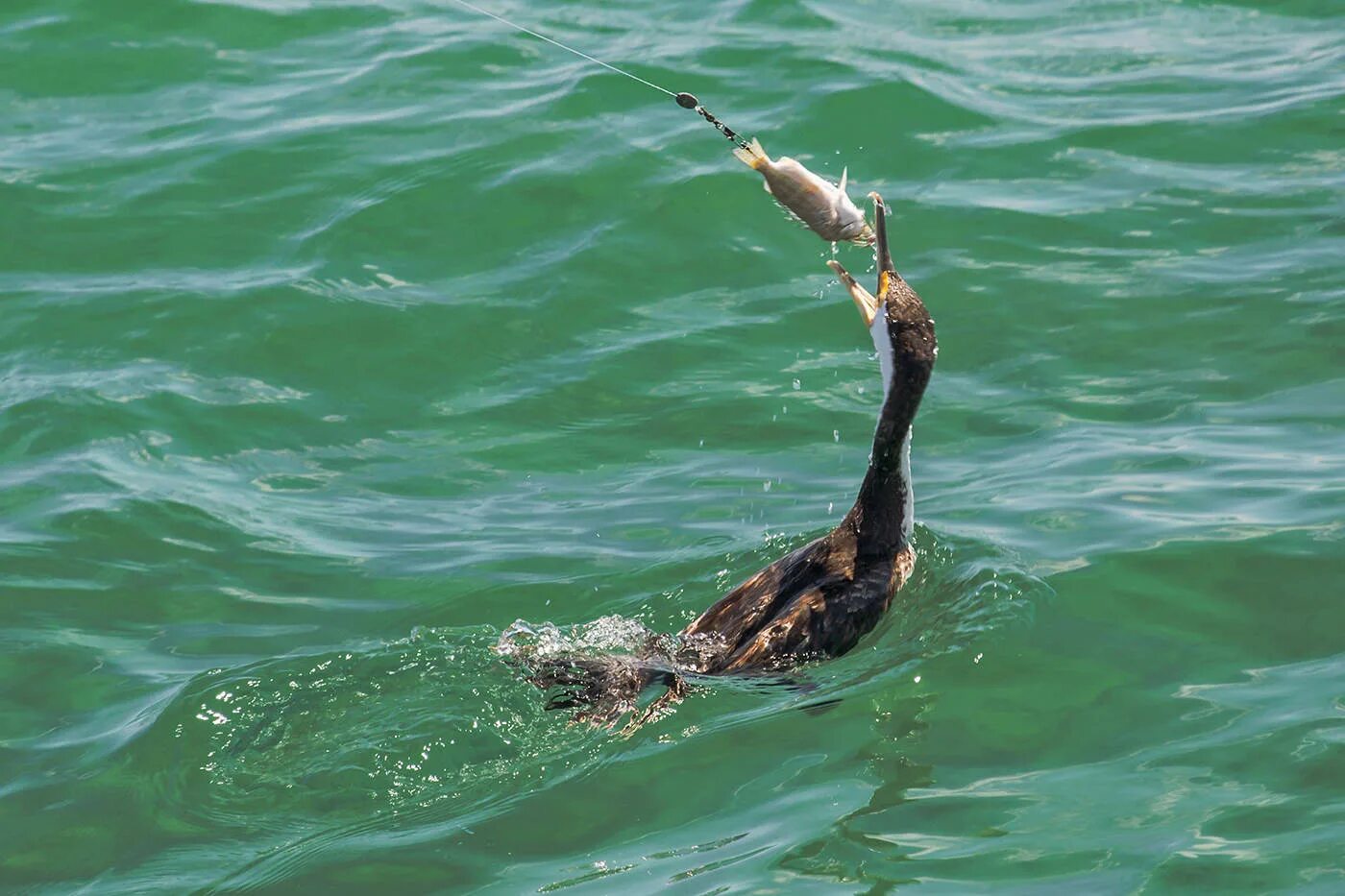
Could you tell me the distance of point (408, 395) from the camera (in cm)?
960

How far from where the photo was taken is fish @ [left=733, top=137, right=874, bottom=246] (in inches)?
260

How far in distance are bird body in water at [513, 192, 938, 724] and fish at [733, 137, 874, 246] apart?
153 millimetres

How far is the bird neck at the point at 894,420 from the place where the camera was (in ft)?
23.5

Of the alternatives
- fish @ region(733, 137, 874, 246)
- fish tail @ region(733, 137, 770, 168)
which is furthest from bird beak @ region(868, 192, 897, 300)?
fish tail @ region(733, 137, 770, 168)

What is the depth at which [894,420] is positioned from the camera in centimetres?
731

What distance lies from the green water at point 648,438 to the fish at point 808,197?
166cm

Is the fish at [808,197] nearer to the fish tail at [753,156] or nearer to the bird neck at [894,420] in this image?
the fish tail at [753,156]

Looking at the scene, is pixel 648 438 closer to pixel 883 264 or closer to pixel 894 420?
pixel 894 420

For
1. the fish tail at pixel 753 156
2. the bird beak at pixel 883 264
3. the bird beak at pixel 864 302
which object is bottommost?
the bird beak at pixel 864 302

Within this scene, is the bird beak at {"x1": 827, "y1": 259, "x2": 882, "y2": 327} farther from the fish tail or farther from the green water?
the green water

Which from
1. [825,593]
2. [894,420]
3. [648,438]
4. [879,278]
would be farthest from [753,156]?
[648,438]

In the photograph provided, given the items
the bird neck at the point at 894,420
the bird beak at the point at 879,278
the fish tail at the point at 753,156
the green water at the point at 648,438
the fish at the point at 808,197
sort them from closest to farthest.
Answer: the green water at the point at 648,438 → the fish tail at the point at 753,156 → the fish at the point at 808,197 → the bird beak at the point at 879,278 → the bird neck at the point at 894,420

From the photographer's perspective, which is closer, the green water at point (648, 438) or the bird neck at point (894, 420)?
the green water at point (648, 438)

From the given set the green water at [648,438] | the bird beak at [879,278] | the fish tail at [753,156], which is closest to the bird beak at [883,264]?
the bird beak at [879,278]
